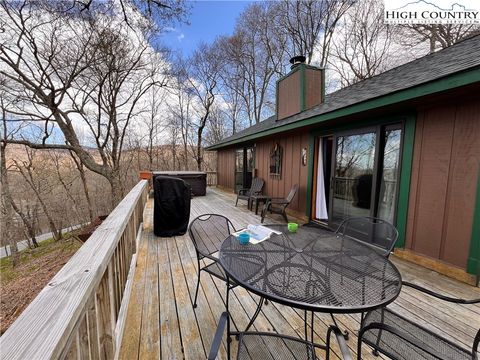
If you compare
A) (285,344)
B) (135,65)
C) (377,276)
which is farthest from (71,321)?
(135,65)

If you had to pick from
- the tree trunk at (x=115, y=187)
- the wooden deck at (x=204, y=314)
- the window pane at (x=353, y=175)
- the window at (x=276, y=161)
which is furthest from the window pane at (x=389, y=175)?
the tree trunk at (x=115, y=187)

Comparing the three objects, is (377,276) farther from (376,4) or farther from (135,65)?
(376,4)

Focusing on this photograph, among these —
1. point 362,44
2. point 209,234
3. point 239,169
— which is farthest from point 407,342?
point 362,44

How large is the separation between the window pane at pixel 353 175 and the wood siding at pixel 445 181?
2.16ft

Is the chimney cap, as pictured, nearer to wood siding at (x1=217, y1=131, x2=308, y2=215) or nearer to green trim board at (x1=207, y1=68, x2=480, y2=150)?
wood siding at (x1=217, y1=131, x2=308, y2=215)

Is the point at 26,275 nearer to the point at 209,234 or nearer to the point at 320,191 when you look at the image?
the point at 209,234

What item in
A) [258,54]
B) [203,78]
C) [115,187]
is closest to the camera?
[115,187]

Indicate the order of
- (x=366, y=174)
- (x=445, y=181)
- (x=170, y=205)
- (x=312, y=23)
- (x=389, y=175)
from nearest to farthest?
(x=445, y=181) < (x=389, y=175) < (x=366, y=174) < (x=170, y=205) < (x=312, y=23)

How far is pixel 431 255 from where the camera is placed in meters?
2.80

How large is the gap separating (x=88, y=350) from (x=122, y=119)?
46.0 ft

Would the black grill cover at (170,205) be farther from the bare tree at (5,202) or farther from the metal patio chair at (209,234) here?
the bare tree at (5,202)

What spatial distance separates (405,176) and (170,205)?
346 cm

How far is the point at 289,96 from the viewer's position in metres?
6.34

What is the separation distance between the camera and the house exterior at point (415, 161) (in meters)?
2.45
